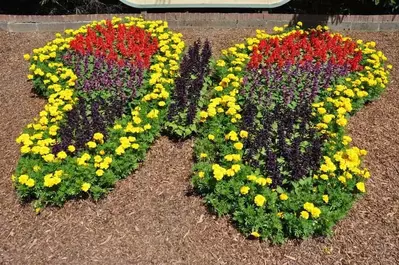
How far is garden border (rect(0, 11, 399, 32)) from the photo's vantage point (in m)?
7.61

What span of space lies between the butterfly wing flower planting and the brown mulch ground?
6.0 inches

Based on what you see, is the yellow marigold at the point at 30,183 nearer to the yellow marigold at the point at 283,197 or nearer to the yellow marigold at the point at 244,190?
the yellow marigold at the point at 244,190

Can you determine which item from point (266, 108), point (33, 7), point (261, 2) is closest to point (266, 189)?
point (266, 108)

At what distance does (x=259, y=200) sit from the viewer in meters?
3.66

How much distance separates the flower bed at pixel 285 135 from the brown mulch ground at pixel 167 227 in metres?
0.18

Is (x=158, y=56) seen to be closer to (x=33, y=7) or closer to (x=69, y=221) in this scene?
(x=69, y=221)

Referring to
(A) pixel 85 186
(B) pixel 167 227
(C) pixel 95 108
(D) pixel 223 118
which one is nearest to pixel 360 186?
(D) pixel 223 118

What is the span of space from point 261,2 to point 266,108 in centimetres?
346

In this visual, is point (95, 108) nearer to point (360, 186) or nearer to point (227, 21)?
point (360, 186)

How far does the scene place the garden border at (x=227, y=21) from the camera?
299 inches

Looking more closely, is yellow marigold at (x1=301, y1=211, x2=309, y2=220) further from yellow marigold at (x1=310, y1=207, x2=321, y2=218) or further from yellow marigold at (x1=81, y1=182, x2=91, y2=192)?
yellow marigold at (x1=81, y1=182, x2=91, y2=192)

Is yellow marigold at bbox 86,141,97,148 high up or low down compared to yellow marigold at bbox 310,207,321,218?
up

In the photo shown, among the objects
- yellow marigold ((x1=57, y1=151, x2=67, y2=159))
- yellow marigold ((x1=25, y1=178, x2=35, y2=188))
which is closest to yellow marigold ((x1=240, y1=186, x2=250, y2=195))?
yellow marigold ((x1=57, y1=151, x2=67, y2=159))

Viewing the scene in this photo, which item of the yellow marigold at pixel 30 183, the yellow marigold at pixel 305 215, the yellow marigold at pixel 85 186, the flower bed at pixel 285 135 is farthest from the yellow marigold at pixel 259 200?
the yellow marigold at pixel 30 183
